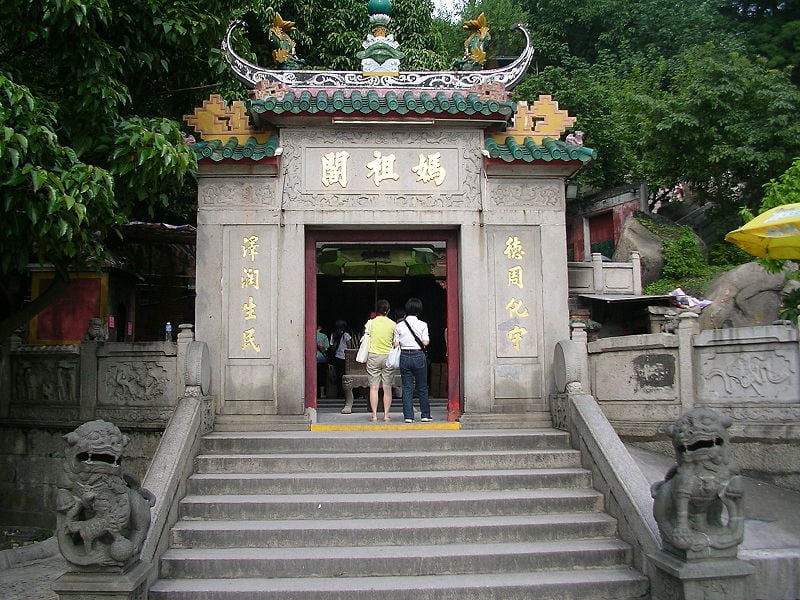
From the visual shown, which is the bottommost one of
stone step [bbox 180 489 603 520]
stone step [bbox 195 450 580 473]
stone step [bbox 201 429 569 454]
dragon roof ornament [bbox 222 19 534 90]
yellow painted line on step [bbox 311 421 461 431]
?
stone step [bbox 180 489 603 520]

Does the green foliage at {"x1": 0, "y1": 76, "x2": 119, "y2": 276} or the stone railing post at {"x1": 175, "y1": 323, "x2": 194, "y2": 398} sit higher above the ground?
the green foliage at {"x1": 0, "y1": 76, "x2": 119, "y2": 276}

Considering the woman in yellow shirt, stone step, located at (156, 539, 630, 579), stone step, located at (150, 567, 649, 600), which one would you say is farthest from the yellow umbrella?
the woman in yellow shirt

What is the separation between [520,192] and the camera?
9.16m

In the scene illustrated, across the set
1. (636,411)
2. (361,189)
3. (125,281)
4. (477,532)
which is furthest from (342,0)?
(477,532)

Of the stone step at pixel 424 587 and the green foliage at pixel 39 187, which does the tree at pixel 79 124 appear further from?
the stone step at pixel 424 587

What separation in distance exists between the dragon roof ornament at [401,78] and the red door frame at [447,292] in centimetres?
195

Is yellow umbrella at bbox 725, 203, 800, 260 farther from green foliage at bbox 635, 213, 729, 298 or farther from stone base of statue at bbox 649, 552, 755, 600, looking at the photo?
green foliage at bbox 635, 213, 729, 298

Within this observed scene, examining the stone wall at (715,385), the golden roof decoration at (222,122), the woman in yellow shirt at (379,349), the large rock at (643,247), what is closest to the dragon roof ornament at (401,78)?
the golden roof decoration at (222,122)

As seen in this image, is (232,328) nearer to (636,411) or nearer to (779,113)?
(636,411)

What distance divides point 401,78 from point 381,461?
5.19m

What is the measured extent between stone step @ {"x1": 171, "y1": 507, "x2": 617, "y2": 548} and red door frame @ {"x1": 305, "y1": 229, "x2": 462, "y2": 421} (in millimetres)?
2800

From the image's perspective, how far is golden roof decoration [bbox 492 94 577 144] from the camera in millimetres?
9555

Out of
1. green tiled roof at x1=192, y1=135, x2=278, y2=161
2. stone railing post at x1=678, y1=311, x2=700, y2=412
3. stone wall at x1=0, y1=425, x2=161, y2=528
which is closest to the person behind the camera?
stone railing post at x1=678, y1=311, x2=700, y2=412

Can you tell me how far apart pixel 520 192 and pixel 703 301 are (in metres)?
9.03
